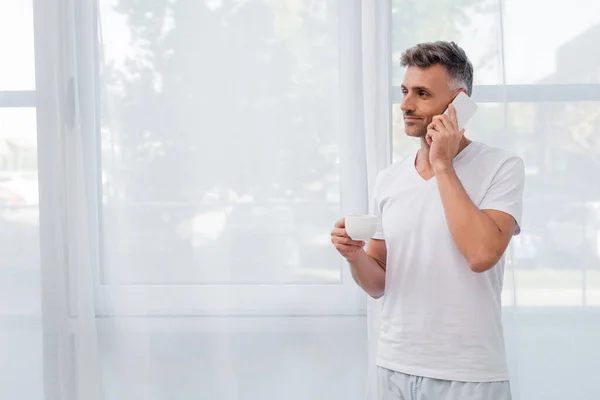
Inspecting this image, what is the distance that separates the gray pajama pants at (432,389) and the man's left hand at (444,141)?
457mm

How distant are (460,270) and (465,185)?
Answer: 0.61ft

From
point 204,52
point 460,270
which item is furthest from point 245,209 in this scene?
point 460,270

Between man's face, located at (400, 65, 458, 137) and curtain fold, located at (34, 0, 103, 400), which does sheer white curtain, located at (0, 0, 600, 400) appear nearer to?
curtain fold, located at (34, 0, 103, 400)

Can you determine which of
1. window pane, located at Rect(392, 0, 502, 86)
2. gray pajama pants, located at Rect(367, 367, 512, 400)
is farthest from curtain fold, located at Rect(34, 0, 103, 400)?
gray pajama pants, located at Rect(367, 367, 512, 400)

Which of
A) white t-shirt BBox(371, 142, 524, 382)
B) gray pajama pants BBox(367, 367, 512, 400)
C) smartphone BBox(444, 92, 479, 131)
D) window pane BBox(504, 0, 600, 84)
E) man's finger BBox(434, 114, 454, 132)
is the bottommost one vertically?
gray pajama pants BBox(367, 367, 512, 400)

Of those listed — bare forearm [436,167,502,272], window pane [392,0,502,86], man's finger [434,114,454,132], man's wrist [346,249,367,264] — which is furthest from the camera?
window pane [392,0,502,86]

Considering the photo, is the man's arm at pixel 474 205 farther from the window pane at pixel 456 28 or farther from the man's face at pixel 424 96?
the window pane at pixel 456 28

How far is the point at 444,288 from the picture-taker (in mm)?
1470

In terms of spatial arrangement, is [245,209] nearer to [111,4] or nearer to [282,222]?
[282,222]

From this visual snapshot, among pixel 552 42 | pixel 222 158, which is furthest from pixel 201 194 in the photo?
pixel 552 42

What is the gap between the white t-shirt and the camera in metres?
1.43

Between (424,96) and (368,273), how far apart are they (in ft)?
1.45

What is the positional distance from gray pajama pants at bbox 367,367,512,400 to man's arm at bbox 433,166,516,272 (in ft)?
0.82

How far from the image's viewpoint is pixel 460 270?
146 cm
